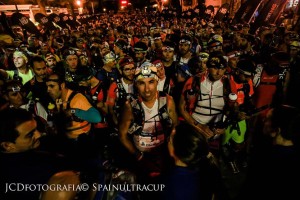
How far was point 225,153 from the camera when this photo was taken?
5223 mm

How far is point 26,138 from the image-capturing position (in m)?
2.54

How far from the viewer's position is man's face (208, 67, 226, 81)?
4281 mm

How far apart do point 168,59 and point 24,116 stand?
4866 millimetres

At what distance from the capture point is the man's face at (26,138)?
8.15 ft

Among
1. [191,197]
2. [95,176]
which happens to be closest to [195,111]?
[191,197]

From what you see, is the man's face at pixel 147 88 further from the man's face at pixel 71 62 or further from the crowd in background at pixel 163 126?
the man's face at pixel 71 62

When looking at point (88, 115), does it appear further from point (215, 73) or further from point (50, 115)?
point (215, 73)

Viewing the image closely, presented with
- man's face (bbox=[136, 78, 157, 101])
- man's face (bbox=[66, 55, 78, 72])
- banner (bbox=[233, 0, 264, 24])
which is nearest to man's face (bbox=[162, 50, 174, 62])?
man's face (bbox=[66, 55, 78, 72])

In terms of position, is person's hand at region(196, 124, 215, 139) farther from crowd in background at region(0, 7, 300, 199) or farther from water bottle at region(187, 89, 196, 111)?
water bottle at region(187, 89, 196, 111)

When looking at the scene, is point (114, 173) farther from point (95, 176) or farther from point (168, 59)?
point (168, 59)

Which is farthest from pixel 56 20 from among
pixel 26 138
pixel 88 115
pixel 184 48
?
pixel 26 138

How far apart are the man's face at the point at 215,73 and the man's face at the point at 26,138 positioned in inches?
127

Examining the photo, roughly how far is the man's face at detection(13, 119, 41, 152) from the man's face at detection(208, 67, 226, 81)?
3232 millimetres

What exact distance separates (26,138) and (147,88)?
1.85 m
